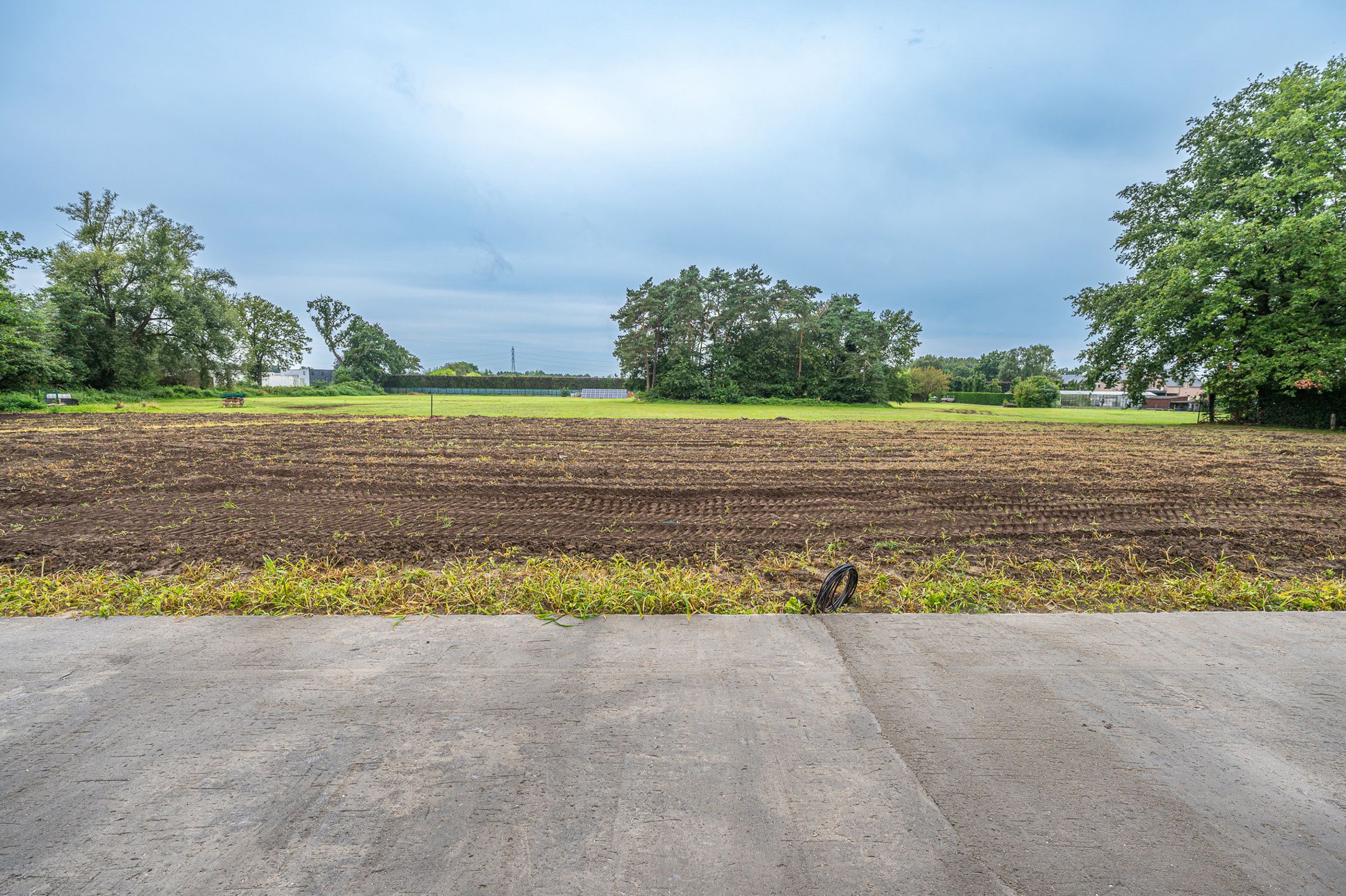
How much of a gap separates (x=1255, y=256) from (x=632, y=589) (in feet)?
95.9

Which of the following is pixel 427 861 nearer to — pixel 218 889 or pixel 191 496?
pixel 218 889

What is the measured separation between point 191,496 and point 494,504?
11.7 feet

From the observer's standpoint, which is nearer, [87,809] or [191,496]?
[87,809]

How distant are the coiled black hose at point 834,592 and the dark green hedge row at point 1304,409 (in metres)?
29.7

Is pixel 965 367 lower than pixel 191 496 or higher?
higher

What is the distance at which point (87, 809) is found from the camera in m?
1.58

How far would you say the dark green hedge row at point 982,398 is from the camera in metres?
69.1

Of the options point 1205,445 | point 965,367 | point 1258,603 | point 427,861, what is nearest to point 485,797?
point 427,861

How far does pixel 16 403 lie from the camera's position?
21156 mm

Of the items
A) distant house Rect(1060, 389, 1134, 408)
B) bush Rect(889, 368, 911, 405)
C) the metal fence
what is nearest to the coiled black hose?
bush Rect(889, 368, 911, 405)

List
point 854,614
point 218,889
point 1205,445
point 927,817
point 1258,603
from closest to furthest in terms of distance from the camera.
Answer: point 218,889 → point 927,817 → point 854,614 → point 1258,603 → point 1205,445

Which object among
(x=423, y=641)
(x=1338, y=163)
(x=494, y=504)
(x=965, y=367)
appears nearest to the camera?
(x=423, y=641)

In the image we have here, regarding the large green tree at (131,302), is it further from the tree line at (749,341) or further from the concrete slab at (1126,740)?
the concrete slab at (1126,740)

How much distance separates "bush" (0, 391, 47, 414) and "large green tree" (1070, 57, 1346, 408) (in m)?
44.3
